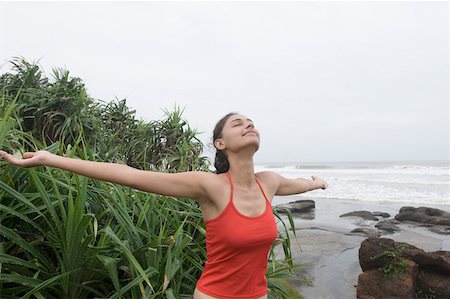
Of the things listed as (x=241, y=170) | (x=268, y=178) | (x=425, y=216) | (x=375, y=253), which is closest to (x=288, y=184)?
(x=268, y=178)

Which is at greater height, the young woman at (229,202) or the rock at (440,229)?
the young woman at (229,202)

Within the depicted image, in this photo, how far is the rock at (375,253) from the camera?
628 cm

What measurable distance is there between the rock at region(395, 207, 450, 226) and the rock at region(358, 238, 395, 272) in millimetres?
9304

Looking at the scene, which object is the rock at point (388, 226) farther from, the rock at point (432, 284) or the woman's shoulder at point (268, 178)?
the woman's shoulder at point (268, 178)

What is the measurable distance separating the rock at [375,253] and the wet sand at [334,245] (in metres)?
0.60

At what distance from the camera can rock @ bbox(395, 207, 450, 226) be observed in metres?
14.1

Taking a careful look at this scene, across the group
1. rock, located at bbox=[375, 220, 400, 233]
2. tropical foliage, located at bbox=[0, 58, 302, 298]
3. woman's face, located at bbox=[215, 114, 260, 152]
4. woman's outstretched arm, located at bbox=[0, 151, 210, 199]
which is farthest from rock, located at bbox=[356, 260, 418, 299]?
rock, located at bbox=[375, 220, 400, 233]

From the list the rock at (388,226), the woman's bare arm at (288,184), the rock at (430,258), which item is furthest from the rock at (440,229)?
the woman's bare arm at (288,184)

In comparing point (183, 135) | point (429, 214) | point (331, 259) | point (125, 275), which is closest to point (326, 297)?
A: point (331, 259)

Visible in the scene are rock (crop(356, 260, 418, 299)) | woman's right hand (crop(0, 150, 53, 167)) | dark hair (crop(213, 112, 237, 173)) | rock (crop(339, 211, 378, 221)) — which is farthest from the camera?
rock (crop(339, 211, 378, 221))

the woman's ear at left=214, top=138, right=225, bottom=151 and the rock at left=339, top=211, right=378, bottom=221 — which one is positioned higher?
the woman's ear at left=214, top=138, right=225, bottom=151

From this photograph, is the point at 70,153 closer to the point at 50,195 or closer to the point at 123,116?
the point at 50,195

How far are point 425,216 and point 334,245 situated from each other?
6644 mm

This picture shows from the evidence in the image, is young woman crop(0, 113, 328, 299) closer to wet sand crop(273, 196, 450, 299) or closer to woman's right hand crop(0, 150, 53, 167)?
woman's right hand crop(0, 150, 53, 167)
